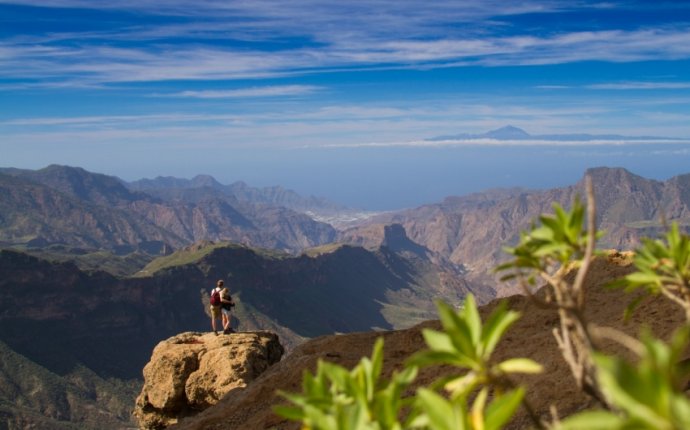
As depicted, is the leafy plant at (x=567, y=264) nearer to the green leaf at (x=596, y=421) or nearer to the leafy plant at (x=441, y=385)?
the leafy plant at (x=441, y=385)

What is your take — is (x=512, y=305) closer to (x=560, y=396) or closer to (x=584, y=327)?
(x=560, y=396)

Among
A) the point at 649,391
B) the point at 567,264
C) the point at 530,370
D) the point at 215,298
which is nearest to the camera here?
the point at 649,391

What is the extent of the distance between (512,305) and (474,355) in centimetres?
1722

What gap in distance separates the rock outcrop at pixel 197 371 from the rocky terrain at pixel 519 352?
112 inches

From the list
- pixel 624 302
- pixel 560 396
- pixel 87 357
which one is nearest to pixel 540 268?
pixel 560 396

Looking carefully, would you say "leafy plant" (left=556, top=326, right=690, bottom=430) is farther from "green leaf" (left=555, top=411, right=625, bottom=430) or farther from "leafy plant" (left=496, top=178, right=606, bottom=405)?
"leafy plant" (left=496, top=178, right=606, bottom=405)

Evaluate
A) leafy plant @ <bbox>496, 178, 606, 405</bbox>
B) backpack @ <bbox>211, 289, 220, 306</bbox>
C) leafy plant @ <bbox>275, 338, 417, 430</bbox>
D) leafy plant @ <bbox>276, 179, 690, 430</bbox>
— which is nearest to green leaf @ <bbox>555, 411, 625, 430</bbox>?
leafy plant @ <bbox>276, 179, 690, 430</bbox>

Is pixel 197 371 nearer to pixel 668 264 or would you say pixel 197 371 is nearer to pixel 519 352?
pixel 519 352

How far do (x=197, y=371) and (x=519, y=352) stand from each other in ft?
48.6

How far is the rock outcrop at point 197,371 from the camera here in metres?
23.5

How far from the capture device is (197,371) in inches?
975

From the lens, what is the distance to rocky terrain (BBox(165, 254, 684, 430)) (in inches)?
451

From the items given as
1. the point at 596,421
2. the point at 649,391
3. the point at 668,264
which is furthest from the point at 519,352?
the point at 649,391

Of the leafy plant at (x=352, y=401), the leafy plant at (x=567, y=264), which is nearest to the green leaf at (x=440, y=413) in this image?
the leafy plant at (x=352, y=401)
